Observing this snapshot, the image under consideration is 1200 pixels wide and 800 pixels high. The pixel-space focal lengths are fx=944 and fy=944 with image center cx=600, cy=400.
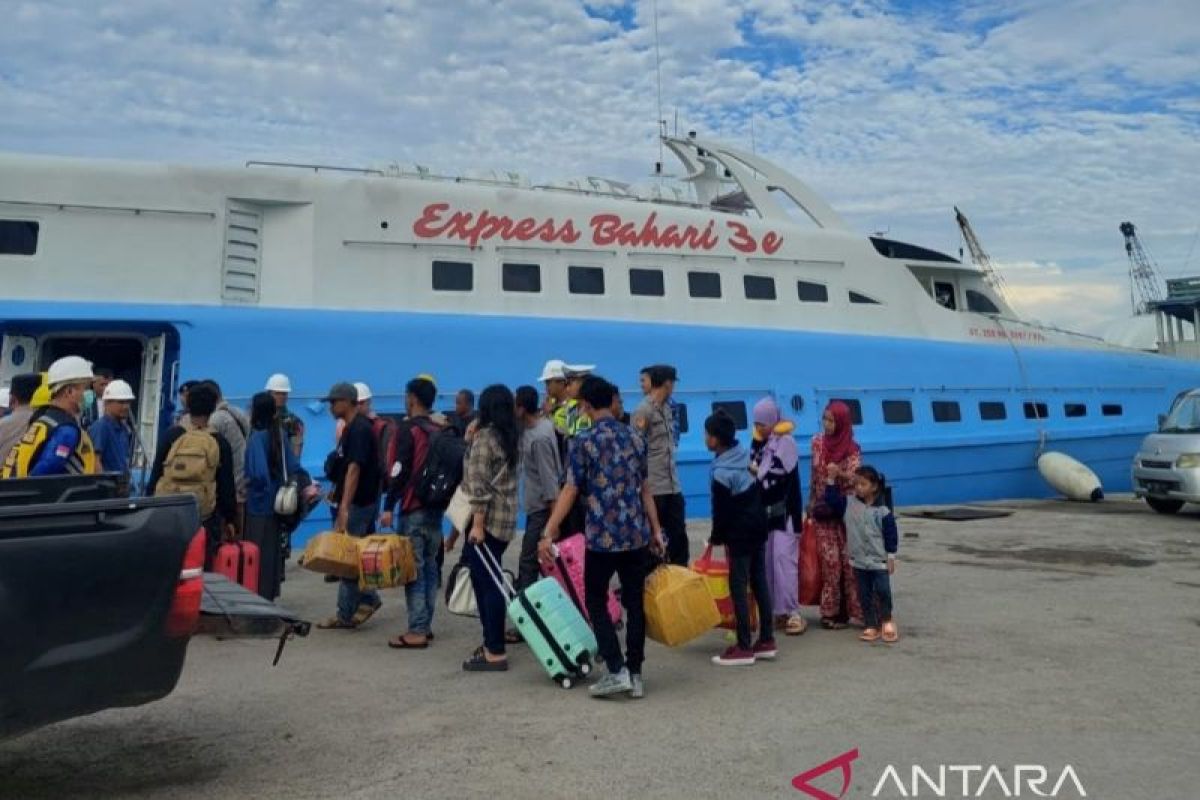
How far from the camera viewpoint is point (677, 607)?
4727 millimetres

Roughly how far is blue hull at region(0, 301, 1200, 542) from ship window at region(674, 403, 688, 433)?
52mm

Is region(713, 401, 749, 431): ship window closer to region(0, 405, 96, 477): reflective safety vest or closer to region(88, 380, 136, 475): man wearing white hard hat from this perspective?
region(88, 380, 136, 475): man wearing white hard hat

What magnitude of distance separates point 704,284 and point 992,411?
14.4 feet

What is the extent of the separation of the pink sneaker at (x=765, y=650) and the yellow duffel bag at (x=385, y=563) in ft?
6.78

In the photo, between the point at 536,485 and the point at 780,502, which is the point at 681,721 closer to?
the point at 536,485

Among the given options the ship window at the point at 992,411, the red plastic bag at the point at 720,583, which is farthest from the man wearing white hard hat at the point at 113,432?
the ship window at the point at 992,411

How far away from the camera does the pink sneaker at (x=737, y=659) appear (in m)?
5.14

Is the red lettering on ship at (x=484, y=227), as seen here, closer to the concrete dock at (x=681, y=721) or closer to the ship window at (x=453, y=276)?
the ship window at (x=453, y=276)

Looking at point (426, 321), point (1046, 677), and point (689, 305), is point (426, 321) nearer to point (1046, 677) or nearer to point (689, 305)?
point (689, 305)

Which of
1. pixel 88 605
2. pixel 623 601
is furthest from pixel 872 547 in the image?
pixel 88 605

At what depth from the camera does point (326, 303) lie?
10195 mm

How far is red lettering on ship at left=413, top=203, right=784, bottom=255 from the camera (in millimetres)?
10844

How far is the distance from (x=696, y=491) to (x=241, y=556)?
614 centimetres

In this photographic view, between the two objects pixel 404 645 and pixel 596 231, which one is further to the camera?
pixel 596 231
